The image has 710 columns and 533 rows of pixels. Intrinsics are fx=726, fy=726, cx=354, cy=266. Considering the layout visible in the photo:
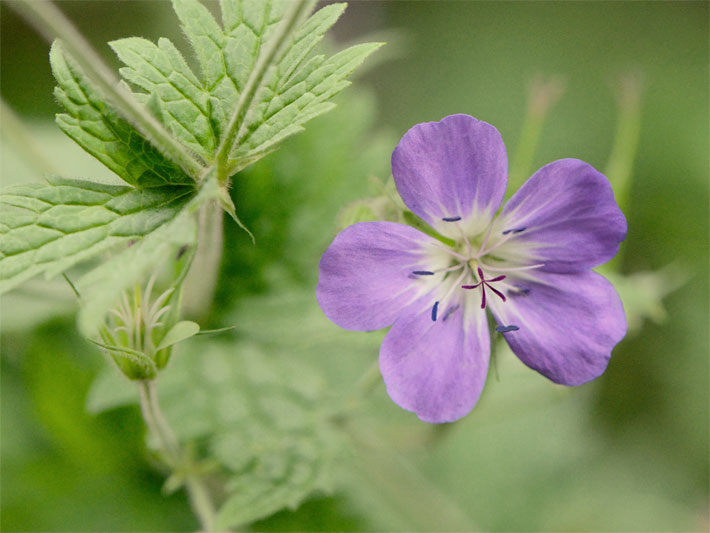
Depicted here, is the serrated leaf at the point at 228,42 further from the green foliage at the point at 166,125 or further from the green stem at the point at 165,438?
the green stem at the point at 165,438

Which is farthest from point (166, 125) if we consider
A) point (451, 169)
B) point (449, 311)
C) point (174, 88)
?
point (449, 311)

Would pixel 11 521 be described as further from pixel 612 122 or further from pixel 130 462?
pixel 612 122

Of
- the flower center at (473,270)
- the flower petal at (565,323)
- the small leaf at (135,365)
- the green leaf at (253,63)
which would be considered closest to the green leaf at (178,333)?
the small leaf at (135,365)

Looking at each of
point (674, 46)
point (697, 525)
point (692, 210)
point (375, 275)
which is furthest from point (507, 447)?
point (674, 46)

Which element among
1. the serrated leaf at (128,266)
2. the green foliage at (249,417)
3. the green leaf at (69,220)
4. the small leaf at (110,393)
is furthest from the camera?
the small leaf at (110,393)

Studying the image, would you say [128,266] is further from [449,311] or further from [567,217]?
[567,217]
